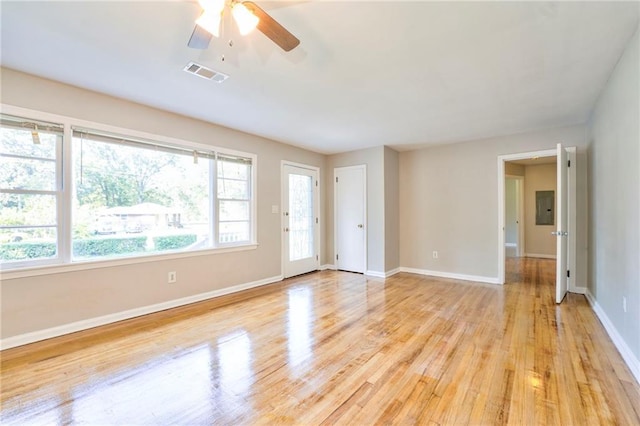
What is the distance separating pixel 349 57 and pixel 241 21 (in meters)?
0.99

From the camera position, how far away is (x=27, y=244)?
8.57 feet

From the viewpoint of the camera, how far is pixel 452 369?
2131 mm

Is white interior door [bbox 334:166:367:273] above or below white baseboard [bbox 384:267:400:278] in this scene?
above

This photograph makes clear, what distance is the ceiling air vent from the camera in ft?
8.02

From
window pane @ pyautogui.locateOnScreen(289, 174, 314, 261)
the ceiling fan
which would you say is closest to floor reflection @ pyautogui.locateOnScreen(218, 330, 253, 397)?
the ceiling fan

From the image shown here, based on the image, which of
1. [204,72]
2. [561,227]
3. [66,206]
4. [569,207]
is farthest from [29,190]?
[569,207]

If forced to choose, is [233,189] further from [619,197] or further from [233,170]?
[619,197]

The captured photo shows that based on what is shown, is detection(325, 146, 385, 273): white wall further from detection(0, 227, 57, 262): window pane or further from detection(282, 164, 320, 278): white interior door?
detection(0, 227, 57, 262): window pane

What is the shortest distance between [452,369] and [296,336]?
1.33 metres

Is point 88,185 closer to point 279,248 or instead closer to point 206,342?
point 206,342

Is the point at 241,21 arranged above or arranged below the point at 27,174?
above

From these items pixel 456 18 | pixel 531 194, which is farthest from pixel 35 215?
pixel 531 194

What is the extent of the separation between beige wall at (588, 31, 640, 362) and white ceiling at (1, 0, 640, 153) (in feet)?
0.72

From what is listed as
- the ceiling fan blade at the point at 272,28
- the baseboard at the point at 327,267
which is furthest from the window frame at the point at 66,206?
the baseboard at the point at 327,267
